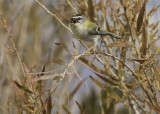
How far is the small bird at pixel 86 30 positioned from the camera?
1.17 m

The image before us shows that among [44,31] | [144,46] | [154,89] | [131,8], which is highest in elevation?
[44,31]

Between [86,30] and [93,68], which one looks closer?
[93,68]

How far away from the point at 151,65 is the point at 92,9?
375 mm

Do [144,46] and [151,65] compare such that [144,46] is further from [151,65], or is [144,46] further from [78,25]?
[78,25]

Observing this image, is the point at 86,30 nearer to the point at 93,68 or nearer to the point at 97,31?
the point at 97,31

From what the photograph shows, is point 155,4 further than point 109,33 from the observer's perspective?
No

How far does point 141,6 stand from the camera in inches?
36.9

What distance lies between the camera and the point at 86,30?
1.23 meters

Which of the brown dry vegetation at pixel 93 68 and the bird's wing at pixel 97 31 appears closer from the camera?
the brown dry vegetation at pixel 93 68

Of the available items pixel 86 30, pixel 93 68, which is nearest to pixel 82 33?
pixel 86 30

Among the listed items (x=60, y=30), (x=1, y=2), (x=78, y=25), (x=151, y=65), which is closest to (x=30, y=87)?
(x=151, y=65)

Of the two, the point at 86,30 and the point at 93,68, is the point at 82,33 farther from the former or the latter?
the point at 93,68

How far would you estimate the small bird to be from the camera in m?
1.17

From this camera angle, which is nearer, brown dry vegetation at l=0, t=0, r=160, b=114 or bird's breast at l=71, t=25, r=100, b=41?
brown dry vegetation at l=0, t=0, r=160, b=114
